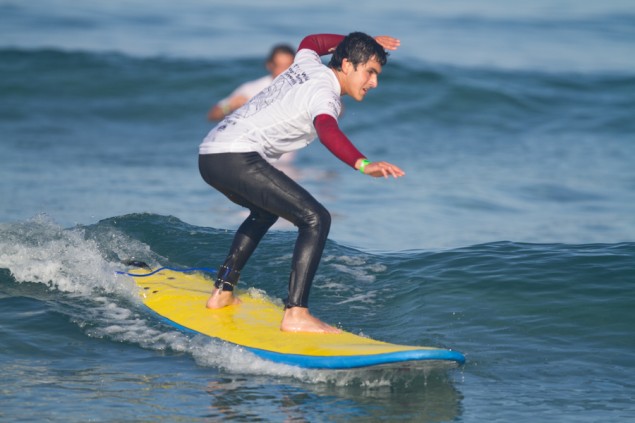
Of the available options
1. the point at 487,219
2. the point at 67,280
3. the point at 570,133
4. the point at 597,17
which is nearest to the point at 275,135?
the point at 67,280

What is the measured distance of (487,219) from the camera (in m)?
11.4

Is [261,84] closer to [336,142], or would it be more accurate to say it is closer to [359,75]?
[359,75]

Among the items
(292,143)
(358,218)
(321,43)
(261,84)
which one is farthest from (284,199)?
(261,84)

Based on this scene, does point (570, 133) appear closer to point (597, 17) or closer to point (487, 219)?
point (487, 219)

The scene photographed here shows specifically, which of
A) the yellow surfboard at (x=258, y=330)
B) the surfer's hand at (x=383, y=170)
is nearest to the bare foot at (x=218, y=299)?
the yellow surfboard at (x=258, y=330)

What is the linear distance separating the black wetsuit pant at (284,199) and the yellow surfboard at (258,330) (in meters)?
0.30

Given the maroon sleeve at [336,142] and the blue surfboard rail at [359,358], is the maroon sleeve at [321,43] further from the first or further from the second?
the blue surfboard rail at [359,358]

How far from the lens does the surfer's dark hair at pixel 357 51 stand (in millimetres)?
5891

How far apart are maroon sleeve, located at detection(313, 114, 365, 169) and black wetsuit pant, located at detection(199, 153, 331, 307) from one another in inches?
19.9

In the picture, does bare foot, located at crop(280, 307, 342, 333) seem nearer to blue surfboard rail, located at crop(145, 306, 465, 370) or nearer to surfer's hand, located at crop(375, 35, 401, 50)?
blue surfboard rail, located at crop(145, 306, 465, 370)

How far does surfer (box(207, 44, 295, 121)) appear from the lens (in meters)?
10.8

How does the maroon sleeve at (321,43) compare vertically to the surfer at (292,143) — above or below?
above

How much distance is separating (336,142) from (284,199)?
25.2 inches

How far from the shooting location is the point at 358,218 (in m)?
11.2
